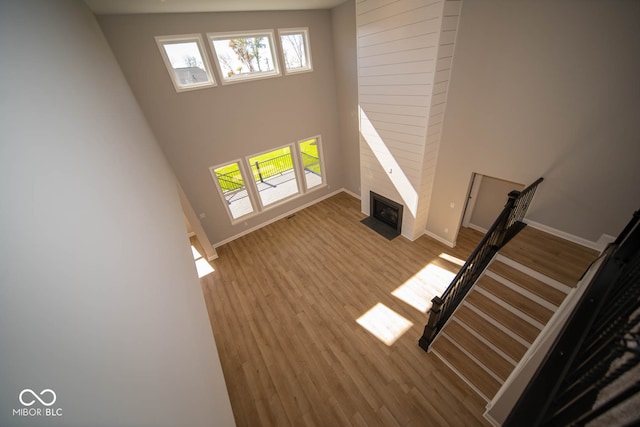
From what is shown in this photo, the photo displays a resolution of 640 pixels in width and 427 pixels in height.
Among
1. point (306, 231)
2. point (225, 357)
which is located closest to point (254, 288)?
point (225, 357)

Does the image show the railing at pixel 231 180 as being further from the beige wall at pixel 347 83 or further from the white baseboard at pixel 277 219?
the beige wall at pixel 347 83

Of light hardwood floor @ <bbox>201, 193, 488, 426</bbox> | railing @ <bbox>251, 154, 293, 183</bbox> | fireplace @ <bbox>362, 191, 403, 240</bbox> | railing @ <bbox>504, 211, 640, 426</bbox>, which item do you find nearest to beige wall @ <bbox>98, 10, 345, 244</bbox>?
railing @ <bbox>251, 154, 293, 183</bbox>

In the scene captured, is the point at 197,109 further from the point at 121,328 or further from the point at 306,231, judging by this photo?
the point at 121,328

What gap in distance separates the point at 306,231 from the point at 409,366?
3912mm

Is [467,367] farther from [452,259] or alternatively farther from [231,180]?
[231,180]

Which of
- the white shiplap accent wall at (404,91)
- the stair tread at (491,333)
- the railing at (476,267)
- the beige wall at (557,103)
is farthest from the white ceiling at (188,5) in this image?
the stair tread at (491,333)

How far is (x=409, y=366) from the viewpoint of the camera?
10.8 ft

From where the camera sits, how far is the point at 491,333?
3.04 metres

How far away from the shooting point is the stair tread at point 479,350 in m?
2.85

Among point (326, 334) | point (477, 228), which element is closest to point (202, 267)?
point (326, 334)

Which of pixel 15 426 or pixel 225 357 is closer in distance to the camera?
pixel 15 426

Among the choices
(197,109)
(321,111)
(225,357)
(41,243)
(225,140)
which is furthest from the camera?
(321,111)

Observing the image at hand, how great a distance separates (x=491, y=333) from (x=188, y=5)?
6775mm

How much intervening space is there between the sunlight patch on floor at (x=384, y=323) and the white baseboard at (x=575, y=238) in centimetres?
272
